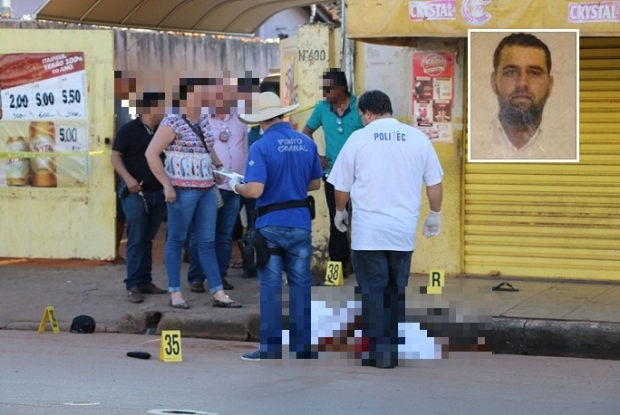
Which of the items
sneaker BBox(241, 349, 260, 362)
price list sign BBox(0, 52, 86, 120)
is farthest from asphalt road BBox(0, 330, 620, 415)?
price list sign BBox(0, 52, 86, 120)

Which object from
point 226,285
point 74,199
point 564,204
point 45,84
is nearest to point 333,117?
point 226,285

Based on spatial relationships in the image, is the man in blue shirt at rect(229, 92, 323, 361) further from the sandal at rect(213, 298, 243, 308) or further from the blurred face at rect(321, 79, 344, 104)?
the blurred face at rect(321, 79, 344, 104)

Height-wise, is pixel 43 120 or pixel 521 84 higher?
pixel 521 84

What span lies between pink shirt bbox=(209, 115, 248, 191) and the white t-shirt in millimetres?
2827

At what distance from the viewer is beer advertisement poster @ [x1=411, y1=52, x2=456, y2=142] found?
10.7 m

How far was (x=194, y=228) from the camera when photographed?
9602 millimetres

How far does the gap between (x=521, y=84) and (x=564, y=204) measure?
4.56 ft

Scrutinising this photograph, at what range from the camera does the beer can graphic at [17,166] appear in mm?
12172

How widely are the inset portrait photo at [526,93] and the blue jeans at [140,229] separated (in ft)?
9.59

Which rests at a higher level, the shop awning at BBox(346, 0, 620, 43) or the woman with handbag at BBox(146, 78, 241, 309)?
the shop awning at BBox(346, 0, 620, 43)

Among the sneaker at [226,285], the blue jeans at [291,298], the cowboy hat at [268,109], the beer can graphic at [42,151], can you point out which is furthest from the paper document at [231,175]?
the beer can graphic at [42,151]

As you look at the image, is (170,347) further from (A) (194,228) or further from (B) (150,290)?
(B) (150,290)

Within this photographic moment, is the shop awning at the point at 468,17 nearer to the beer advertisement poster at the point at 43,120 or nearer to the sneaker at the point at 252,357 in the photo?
the sneaker at the point at 252,357

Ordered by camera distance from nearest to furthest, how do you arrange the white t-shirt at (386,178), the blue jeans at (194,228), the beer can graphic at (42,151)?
the white t-shirt at (386,178) < the blue jeans at (194,228) < the beer can graphic at (42,151)
